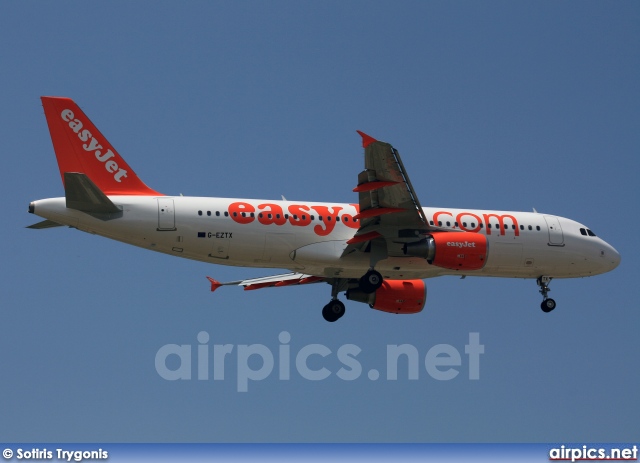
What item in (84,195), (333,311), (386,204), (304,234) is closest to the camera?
(84,195)

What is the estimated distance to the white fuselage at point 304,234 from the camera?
35.3 meters

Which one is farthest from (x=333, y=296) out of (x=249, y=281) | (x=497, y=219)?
(x=497, y=219)

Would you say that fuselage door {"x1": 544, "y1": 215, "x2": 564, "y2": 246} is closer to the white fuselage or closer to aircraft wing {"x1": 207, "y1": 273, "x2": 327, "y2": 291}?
the white fuselage

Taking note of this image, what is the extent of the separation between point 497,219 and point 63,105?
1614 centimetres

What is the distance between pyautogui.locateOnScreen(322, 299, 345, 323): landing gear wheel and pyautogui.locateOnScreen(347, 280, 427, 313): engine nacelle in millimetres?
748

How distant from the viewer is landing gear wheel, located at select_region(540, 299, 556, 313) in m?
41.4

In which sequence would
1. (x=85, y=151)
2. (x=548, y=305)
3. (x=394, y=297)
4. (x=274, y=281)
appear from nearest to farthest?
(x=85, y=151) < (x=548, y=305) < (x=394, y=297) < (x=274, y=281)

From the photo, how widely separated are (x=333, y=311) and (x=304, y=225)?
5.26 m

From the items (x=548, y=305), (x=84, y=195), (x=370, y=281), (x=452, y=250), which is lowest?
(x=370, y=281)

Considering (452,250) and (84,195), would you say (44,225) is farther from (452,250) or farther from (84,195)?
(452,250)

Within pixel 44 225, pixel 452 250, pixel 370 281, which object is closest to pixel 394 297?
pixel 370 281

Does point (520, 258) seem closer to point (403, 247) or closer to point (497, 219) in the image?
point (497, 219)

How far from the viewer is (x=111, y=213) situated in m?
34.9

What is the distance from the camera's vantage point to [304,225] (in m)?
37.2
